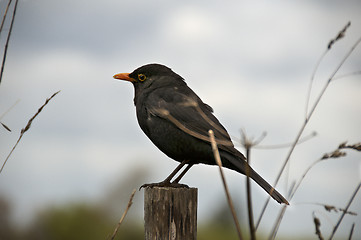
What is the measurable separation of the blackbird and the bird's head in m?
0.01

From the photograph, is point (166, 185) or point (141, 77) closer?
point (166, 185)

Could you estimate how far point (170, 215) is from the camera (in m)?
3.36

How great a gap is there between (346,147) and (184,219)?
170 cm

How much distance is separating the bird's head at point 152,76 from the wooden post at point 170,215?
1.46m

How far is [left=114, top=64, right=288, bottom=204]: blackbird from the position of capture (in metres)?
3.91

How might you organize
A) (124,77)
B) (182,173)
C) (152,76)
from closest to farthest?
1. (182,173)
2. (152,76)
3. (124,77)

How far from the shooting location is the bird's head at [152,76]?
15.1 feet

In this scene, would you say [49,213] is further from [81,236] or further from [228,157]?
[228,157]

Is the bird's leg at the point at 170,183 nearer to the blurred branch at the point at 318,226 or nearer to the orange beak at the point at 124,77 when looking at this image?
the orange beak at the point at 124,77

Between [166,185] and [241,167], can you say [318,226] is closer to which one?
[241,167]

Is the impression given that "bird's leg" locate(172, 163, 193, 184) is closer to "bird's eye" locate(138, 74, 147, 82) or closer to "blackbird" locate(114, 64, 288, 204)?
"blackbird" locate(114, 64, 288, 204)

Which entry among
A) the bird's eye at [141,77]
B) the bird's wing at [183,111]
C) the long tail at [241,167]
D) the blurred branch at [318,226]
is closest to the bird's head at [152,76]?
the bird's eye at [141,77]

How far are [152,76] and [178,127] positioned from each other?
3.11 ft

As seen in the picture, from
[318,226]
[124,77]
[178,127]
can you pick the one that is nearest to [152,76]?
[124,77]
